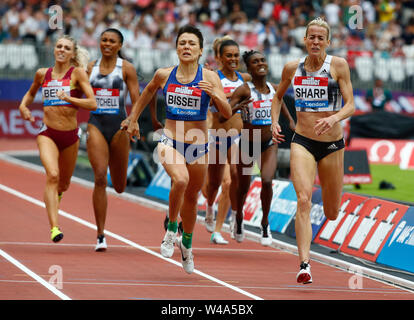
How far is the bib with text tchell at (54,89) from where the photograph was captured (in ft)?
42.1

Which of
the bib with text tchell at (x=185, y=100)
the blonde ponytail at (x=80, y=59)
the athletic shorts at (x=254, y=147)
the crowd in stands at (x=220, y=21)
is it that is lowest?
the athletic shorts at (x=254, y=147)

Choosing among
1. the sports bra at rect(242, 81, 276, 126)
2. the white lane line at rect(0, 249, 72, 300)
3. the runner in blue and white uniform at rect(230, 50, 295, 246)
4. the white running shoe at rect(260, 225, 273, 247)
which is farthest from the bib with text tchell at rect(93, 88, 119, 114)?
the white running shoe at rect(260, 225, 273, 247)

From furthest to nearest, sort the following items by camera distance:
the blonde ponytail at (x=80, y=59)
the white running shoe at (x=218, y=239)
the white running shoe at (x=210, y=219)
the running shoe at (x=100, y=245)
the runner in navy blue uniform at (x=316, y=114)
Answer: the white running shoe at (x=210, y=219) → the white running shoe at (x=218, y=239) → the blonde ponytail at (x=80, y=59) → the running shoe at (x=100, y=245) → the runner in navy blue uniform at (x=316, y=114)

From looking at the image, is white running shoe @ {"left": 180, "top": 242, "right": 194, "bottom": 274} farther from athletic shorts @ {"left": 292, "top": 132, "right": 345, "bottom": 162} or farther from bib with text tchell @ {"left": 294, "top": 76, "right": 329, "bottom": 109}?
bib with text tchell @ {"left": 294, "top": 76, "right": 329, "bottom": 109}

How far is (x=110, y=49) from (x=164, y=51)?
1993 centimetres

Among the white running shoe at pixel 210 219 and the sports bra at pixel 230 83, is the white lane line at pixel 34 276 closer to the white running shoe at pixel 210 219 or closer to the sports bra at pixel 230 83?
the white running shoe at pixel 210 219

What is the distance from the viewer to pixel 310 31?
10742 millimetres

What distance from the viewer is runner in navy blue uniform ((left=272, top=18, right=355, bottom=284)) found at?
34.4 ft

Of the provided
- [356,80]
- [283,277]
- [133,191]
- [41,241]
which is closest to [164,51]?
[356,80]

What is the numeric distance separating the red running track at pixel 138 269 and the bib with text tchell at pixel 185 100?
6.14ft

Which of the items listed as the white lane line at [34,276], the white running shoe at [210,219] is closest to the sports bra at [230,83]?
the white running shoe at [210,219]

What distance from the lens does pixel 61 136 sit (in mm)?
12867

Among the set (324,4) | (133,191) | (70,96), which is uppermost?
(324,4)
